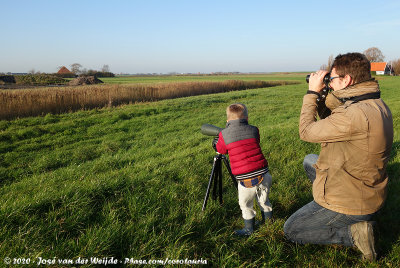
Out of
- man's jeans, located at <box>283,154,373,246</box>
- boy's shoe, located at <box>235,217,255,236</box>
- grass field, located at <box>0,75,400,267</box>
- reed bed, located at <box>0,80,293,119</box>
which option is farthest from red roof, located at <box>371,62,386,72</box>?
boy's shoe, located at <box>235,217,255,236</box>

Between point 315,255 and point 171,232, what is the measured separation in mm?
1484

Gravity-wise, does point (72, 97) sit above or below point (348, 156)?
above

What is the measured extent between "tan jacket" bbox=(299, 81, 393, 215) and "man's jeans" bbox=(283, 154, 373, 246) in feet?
0.27

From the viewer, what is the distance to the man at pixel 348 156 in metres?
2.09

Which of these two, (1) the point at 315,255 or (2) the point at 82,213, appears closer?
(1) the point at 315,255

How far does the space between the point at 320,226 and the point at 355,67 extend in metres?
1.56

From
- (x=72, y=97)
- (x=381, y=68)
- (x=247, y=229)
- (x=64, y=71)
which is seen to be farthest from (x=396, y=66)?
(x=64, y=71)

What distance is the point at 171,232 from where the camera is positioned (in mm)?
2518

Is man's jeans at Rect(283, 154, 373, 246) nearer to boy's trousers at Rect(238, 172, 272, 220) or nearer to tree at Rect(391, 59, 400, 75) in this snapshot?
boy's trousers at Rect(238, 172, 272, 220)

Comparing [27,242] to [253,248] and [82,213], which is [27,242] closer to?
[82,213]

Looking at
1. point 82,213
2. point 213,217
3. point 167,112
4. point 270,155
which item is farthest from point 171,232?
point 167,112

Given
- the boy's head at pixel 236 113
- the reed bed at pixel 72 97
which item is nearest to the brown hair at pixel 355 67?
the boy's head at pixel 236 113

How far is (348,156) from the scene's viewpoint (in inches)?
87.4

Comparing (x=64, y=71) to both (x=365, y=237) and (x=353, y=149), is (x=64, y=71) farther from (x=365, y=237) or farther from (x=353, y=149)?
(x=365, y=237)
